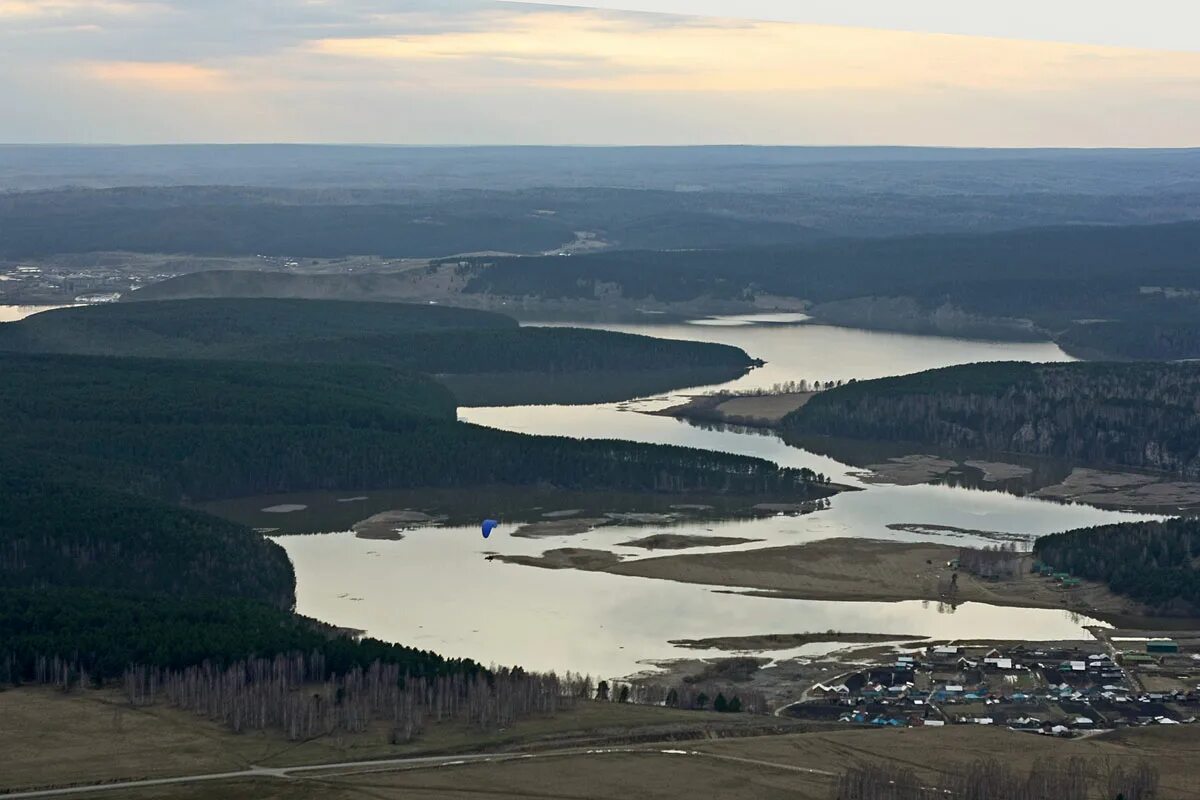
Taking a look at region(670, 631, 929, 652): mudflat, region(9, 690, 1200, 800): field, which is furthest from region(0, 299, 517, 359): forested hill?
region(9, 690, 1200, 800): field

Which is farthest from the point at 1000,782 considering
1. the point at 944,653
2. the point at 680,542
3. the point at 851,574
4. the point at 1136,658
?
the point at 680,542

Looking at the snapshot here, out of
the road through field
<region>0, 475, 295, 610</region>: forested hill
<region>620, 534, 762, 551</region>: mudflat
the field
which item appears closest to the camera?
the road through field

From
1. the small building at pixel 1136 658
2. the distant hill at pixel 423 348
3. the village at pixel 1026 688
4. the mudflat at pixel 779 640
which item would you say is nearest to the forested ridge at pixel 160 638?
the mudflat at pixel 779 640

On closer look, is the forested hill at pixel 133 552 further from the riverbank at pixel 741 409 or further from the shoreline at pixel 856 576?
the riverbank at pixel 741 409

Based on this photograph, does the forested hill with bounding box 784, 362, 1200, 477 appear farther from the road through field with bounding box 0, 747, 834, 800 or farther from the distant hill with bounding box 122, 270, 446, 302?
the distant hill with bounding box 122, 270, 446, 302

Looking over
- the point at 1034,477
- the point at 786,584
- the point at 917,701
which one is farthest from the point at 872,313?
the point at 917,701

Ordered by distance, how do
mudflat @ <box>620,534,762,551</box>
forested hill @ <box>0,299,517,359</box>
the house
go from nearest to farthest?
the house < mudflat @ <box>620,534,762,551</box> < forested hill @ <box>0,299,517,359</box>

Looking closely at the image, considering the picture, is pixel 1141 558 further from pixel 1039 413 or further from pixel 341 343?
pixel 341 343
